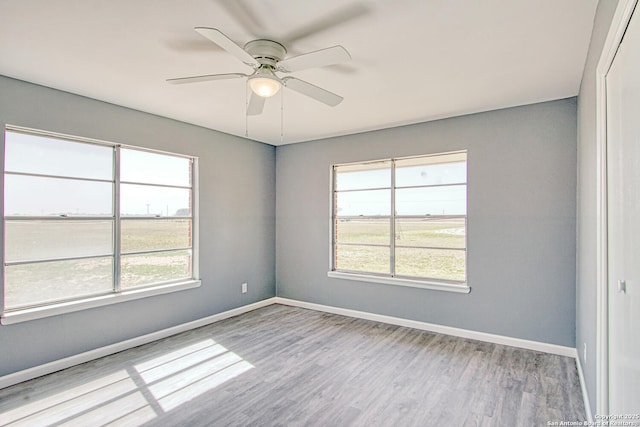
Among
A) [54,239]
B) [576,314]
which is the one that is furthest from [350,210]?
[54,239]

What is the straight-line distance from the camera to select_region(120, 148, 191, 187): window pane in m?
3.73

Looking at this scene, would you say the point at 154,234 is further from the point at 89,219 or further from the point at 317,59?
the point at 317,59

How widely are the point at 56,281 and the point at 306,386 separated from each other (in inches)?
101

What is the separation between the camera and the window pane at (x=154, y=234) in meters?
3.73

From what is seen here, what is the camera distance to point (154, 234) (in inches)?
157

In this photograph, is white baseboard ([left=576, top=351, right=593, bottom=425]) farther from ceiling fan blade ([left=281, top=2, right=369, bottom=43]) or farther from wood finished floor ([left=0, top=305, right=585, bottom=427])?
ceiling fan blade ([left=281, top=2, right=369, bottom=43])

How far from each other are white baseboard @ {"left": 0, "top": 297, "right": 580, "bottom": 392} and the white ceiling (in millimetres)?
2521

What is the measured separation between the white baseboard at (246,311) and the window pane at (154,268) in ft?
1.96

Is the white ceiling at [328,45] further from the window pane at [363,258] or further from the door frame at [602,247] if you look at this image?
the window pane at [363,258]

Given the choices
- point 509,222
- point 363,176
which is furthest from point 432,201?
point 363,176

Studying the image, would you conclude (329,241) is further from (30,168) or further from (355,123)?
(30,168)

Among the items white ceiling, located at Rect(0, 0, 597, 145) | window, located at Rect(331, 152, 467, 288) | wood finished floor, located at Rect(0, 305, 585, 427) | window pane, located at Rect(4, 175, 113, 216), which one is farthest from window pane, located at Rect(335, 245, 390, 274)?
window pane, located at Rect(4, 175, 113, 216)

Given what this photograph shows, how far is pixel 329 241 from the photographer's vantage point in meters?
5.06

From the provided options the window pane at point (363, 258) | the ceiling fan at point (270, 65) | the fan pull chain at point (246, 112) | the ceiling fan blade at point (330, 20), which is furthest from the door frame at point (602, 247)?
the window pane at point (363, 258)
